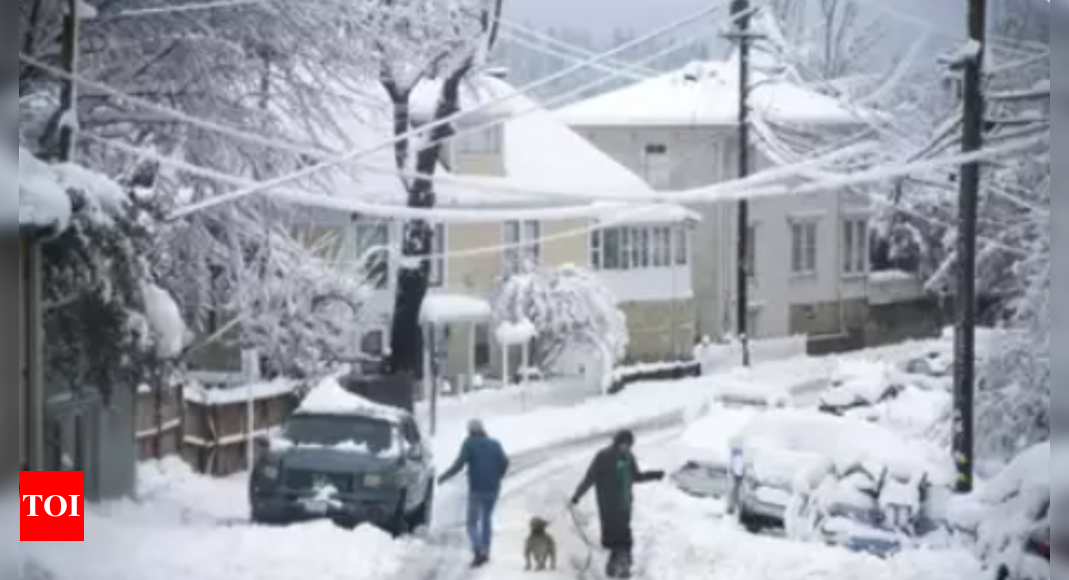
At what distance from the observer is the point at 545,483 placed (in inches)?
142

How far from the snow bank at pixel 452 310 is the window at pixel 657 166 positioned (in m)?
0.44

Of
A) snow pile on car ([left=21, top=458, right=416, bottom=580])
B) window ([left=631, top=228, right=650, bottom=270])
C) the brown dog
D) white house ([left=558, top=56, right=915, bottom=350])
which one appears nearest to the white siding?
white house ([left=558, top=56, right=915, bottom=350])

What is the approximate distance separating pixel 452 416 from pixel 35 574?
2.91 ft

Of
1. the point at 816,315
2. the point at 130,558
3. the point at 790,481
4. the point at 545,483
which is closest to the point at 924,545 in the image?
the point at 790,481

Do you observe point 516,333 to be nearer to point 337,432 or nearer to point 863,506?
point 337,432

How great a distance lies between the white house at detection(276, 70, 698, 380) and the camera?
11.8 feet

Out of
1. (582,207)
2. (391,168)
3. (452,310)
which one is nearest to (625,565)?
(452,310)

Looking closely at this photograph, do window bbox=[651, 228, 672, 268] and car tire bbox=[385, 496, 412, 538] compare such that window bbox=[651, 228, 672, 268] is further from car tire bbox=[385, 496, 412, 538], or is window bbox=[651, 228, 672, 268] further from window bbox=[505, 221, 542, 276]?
car tire bbox=[385, 496, 412, 538]

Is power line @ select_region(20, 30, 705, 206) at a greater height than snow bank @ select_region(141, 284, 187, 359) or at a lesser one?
greater

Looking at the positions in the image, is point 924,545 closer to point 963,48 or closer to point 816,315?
point 816,315

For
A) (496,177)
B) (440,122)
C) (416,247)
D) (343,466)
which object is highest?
(440,122)

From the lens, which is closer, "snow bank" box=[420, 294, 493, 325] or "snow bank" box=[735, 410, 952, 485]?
"snow bank" box=[420, 294, 493, 325]

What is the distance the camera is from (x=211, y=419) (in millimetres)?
3551

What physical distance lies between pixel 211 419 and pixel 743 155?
125 cm
